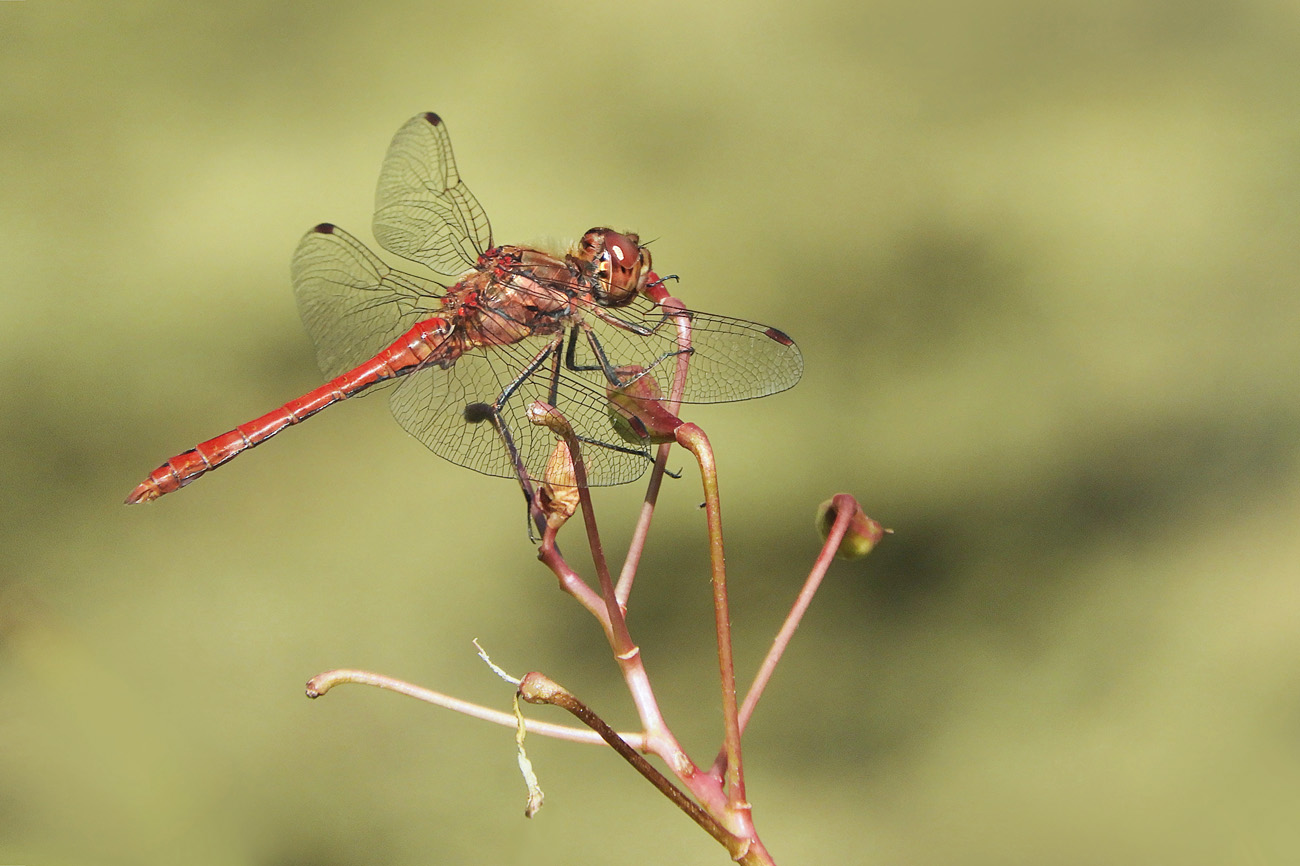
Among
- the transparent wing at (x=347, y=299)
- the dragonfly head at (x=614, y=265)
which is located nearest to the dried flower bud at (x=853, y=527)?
the dragonfly head at (x=614, y=265)

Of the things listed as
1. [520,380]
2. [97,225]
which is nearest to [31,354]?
[97,225]

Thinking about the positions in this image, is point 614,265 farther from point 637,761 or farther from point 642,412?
point 637,761

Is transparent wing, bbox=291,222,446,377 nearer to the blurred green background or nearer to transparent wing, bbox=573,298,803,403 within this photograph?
transparent wing, bbox=573,298,803,403

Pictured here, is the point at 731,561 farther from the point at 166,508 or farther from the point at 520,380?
the point at 166,508

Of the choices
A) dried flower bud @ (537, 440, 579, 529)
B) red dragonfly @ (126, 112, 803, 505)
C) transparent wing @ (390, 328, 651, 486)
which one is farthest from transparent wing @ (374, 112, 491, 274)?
dried flower bud @ (537, 440, 579, 529)

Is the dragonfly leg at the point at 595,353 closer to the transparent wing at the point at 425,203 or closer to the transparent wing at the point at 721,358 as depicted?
the transparent wing at the point at 721,358

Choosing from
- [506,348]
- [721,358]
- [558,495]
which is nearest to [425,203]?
[506,348]

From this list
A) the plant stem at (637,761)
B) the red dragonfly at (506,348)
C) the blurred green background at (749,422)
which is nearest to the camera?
the plant stem at (637,761)
